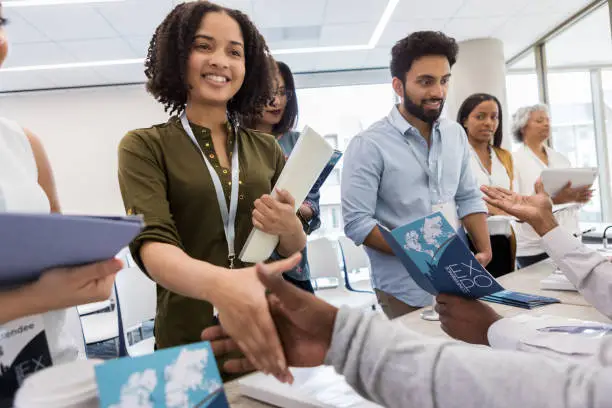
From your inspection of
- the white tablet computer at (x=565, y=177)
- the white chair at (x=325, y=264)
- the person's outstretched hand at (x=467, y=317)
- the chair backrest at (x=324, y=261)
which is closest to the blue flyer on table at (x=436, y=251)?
the person's outstretched hand at (x=467, y=317)

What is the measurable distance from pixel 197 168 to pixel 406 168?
1010mm

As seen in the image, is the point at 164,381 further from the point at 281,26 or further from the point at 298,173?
the point at 281,26

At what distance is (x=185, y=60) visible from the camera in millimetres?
1222

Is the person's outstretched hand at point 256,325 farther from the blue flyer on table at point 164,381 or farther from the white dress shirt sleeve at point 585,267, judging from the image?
the white dress shirt sleeve at point 585,267

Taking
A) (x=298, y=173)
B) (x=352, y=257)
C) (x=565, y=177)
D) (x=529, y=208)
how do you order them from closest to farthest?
(x=298, y=173) → (x=529, y=208) → (x=565, y=177) → (x=352, y=257)

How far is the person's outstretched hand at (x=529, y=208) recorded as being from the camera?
4.59 feet

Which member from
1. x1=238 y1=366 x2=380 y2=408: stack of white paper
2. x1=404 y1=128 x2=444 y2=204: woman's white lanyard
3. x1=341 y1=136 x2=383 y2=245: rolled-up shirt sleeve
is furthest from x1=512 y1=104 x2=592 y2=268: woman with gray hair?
x1=238 y1=366 x2=380 y2=408: stack of white paper

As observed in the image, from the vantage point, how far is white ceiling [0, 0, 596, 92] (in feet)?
14.3

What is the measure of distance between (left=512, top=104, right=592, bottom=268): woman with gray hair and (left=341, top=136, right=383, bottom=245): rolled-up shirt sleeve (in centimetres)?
119

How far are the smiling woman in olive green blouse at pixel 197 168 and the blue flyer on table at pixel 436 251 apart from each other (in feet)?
0.89

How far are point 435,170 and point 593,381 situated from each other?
4.91ft

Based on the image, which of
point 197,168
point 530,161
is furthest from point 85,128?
point 197,168

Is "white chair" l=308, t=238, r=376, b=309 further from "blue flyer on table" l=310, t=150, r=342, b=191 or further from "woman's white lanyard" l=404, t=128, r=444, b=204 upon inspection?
"blue flyer on table" l=310, t=150, r=342, b=191

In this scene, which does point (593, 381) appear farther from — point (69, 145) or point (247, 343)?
point (69, 145)
